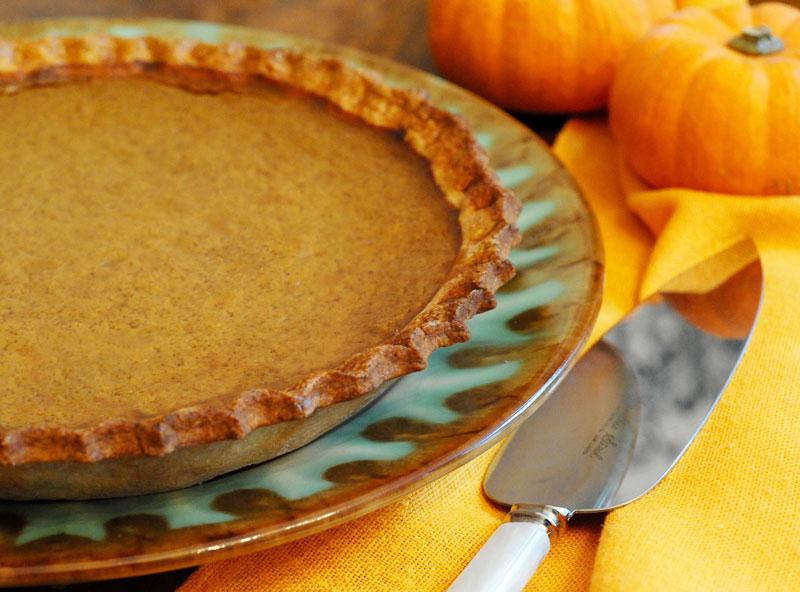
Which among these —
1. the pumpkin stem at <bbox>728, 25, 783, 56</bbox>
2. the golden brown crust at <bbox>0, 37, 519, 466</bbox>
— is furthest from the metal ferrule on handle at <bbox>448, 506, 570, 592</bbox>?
the pumpkin stem at <bbox>728, 25, 783, 56</bbox>

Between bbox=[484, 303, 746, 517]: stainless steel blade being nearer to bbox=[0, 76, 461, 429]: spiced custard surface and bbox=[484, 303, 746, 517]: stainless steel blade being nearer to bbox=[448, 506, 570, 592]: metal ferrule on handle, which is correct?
bbox=[448, 506, 570, 592]: metal ferrule on handle

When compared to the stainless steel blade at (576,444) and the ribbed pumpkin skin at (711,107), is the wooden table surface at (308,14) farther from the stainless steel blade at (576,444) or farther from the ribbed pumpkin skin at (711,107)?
the stainless steel blade at (576,444)

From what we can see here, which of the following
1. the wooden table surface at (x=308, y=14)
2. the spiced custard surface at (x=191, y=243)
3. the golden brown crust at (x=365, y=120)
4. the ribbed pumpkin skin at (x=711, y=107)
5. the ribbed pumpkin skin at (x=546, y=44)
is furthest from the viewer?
the wooden table surface at (x=308, y=14)

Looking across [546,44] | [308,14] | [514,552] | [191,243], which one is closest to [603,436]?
[514,552]

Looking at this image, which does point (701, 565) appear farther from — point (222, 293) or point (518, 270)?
point (222, 293)

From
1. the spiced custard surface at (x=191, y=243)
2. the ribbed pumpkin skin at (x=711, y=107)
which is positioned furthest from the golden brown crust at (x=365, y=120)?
the ribbed pumpkin skin at (x=711, y=107)

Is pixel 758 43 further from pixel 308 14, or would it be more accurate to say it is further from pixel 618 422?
pixel 308 14
